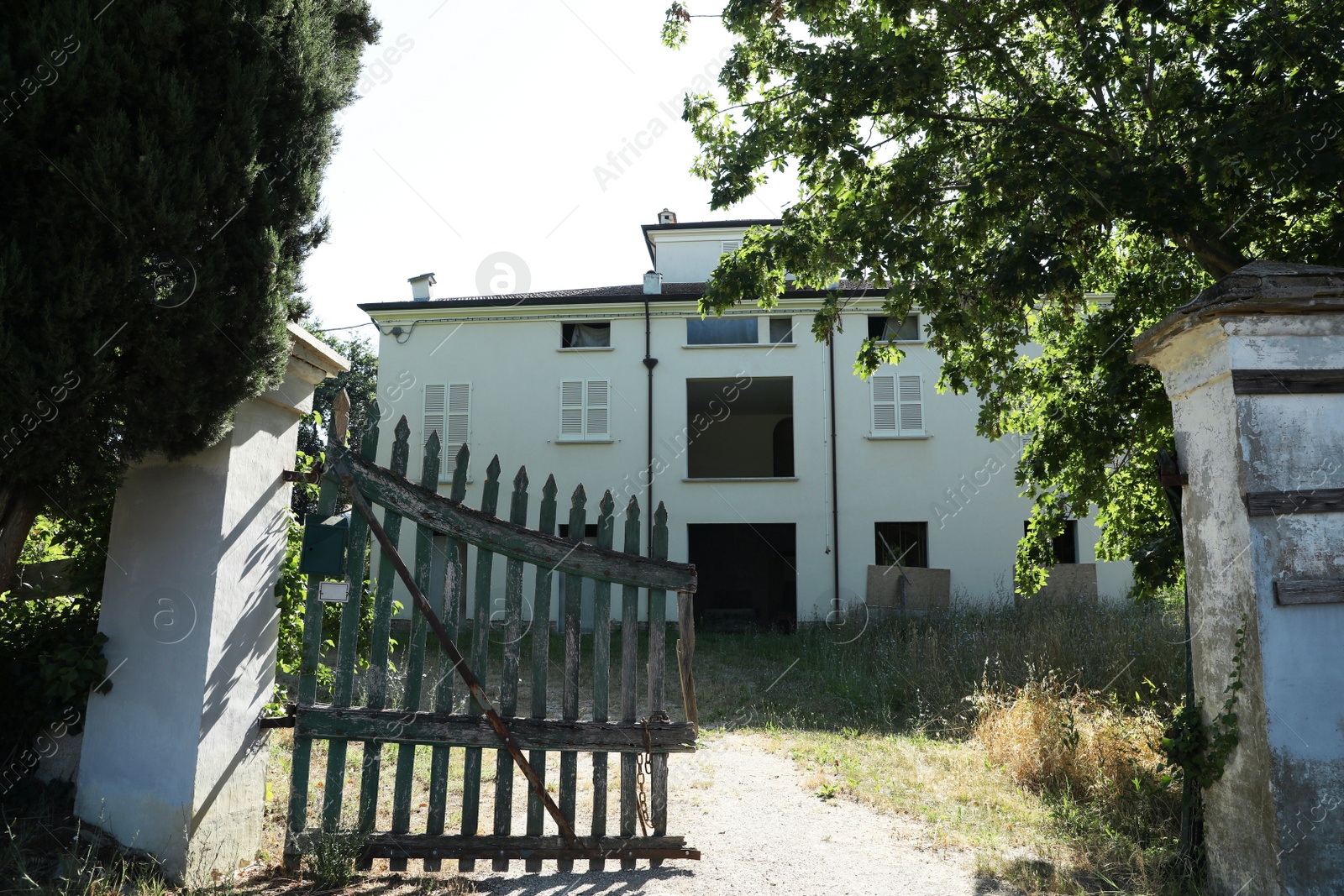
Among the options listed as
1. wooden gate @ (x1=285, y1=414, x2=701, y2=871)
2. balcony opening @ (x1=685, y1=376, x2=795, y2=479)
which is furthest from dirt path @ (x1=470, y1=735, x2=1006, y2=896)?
balcony opening @ (x1=685, y1=376, x2=795, y2=479)

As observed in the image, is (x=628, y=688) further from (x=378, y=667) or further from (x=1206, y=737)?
(x=1206, y=737)

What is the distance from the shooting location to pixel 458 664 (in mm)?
4324

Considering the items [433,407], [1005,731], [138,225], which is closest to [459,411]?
[433,407]

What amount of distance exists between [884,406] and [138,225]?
53.5 ft

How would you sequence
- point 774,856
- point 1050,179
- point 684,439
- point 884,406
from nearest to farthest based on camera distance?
1. point 774,856
2. point 1050,179
3. point 884,406
4. point 684,439

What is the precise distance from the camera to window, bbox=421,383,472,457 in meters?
18.8

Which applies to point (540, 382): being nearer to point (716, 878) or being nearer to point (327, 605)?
point (327, 605)

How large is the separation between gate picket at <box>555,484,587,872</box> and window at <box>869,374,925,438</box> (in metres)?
14.5

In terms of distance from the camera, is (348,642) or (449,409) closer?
(348,642)

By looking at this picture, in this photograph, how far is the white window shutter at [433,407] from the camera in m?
18.9

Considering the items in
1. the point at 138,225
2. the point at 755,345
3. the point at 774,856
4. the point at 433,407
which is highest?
the point at 755,345

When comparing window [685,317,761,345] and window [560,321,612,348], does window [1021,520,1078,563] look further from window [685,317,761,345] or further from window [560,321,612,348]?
window [560,321,612,348]

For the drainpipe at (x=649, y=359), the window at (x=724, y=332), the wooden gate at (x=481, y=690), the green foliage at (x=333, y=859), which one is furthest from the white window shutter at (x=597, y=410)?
the green foliage at (x=333, y=859)

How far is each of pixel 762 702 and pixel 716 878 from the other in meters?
6.06
